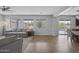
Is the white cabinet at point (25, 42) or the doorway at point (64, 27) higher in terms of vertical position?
the doorway at point (64, 27)

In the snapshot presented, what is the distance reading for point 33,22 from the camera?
2.62 m

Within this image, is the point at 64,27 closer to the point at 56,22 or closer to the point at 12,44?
the point at 56,22

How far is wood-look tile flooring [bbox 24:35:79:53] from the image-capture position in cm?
262

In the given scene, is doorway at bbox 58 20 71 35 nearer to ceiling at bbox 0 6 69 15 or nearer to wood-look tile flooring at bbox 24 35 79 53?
wood-look tile flooring at bbox 24 35 79 53

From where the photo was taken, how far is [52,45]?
2705mm

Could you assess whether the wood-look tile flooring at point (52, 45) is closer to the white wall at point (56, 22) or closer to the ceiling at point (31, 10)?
the white wall at point (56, 22)

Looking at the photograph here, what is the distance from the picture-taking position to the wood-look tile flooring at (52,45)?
2625 millimetres

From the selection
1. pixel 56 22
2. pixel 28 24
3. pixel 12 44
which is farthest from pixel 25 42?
pixel 56 22

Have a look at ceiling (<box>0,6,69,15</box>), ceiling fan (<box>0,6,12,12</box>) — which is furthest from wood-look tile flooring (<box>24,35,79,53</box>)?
ceiling fan (<box>0,6,12,12</box>)

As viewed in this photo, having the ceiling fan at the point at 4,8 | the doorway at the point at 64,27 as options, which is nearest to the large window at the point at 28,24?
the ceiling fan at the point at 4,8

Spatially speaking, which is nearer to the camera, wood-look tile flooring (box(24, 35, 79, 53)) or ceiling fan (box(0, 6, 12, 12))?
ceiling fan (box(0, 6, 12, 12))
